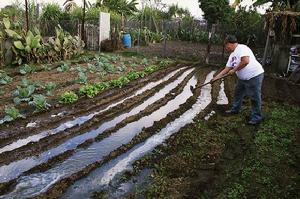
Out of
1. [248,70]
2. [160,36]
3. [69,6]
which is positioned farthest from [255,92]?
[69,6]

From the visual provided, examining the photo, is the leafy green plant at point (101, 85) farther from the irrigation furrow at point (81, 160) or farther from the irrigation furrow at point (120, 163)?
the irrigation furrow at point (120, 163)

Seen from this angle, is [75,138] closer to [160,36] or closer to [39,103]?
[39,103]

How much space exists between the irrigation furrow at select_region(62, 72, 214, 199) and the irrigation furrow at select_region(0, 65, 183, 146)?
5.11ft

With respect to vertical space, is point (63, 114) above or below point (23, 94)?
below

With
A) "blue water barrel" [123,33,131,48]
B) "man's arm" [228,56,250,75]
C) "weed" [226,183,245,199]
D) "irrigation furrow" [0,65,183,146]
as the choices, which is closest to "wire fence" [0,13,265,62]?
"blue water barrel" [123,33,131,48]

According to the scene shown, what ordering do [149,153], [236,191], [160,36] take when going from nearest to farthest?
[236,191] < [149,153] < [160,36]

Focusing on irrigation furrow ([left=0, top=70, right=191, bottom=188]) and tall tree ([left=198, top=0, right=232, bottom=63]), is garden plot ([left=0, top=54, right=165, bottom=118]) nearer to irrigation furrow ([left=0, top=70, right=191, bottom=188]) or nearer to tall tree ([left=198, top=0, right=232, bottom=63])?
irrigation furrow ([left=0, top=70, right=191, bottom=188])

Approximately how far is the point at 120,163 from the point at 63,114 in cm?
226

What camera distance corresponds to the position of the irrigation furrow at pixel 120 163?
383 cm

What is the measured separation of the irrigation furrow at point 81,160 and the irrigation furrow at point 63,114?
3.40 ft

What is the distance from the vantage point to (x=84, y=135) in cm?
549

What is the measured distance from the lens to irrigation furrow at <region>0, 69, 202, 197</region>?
3820 mm

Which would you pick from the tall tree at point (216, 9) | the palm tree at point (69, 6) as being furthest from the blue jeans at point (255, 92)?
the palm tree at point (69, 6)

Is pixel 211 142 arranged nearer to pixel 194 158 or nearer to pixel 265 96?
pixel 194 158
